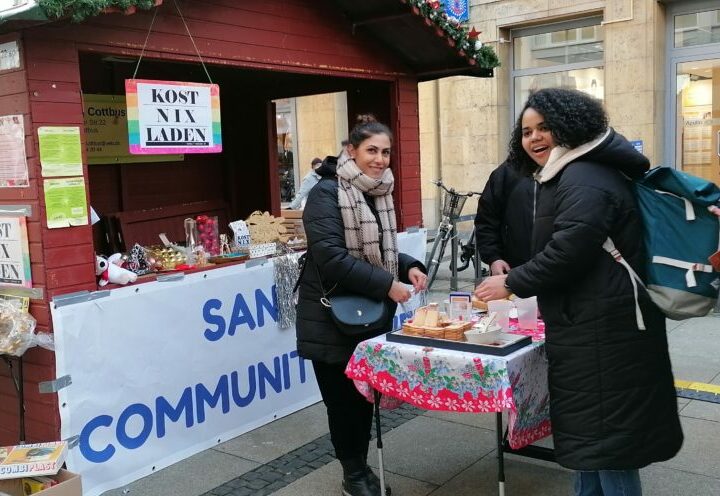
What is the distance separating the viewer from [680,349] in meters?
5.89

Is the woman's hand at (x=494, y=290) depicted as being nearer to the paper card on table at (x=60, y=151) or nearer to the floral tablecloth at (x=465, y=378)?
the floral tablecloth at (x=465, y=378)

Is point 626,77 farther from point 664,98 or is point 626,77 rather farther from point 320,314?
point 320,314

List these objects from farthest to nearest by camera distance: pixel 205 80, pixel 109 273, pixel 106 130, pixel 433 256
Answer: pixel 433 256
pixel 205 80
pixel 106 130
pixel 109 273

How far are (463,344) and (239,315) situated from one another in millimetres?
1933

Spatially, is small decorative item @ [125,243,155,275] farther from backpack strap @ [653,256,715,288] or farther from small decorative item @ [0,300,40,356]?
backpack strap @ [653,256,715,288]

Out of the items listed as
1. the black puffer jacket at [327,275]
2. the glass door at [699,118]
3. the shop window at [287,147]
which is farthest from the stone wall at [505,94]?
the black puffer jacket at [327,275]

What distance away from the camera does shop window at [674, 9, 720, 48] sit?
9.13 meters

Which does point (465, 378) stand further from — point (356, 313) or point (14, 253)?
point (14, 253)

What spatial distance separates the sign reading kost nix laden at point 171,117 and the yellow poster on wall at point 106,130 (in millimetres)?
1923

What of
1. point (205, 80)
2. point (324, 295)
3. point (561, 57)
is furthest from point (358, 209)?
point (561, 57)

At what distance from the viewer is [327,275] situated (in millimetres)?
3344

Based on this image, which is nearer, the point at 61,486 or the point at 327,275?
the point at 61,486

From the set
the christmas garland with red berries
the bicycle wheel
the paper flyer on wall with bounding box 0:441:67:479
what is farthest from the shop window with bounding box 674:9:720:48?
the paper flyer on wall with bounding box 0:441:67:479

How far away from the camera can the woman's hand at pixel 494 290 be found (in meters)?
2.79
